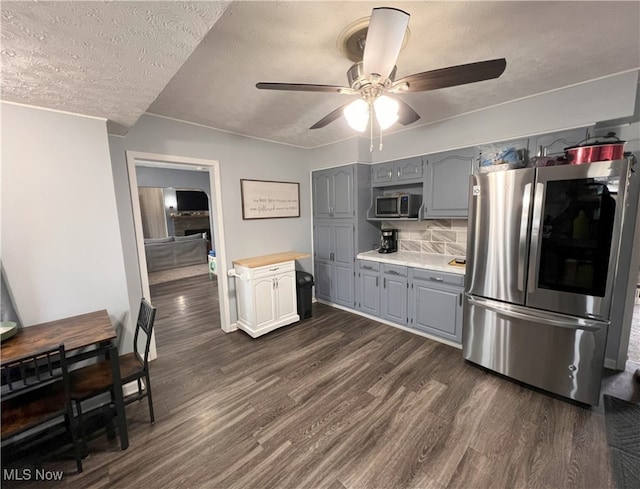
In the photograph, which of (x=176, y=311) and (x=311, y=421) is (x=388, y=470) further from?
(x=176, y=311)

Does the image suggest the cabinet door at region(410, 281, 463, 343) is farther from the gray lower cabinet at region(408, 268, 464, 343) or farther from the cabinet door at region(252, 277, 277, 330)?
the cabinet door at region(252, 277, 277, 330)

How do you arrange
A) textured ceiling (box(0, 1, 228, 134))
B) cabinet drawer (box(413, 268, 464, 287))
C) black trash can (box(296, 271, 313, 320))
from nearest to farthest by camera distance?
textured ceiling (box(0, 1, 228, 134))
cabinet drawer (box(413, 268, 464, 287))
black trash can (box(296, 271, 313, 320))

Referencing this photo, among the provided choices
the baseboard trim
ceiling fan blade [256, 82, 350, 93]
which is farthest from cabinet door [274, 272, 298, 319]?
the baseboard trim

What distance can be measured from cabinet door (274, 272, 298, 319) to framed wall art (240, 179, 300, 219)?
898mm

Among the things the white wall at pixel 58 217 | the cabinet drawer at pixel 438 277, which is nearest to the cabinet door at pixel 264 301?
the white wall at pixel 58 217

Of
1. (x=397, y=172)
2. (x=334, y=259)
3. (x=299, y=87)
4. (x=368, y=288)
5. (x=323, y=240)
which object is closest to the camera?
(x=299, y=87)

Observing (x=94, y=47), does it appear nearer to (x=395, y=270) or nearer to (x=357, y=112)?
(x=357, y=112)

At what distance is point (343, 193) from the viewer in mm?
3625

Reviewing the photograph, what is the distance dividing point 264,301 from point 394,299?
1611 millimetres

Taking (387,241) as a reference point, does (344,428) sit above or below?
below

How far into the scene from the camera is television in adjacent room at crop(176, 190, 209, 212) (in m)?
8.59

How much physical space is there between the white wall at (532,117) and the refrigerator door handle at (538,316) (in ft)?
5.22

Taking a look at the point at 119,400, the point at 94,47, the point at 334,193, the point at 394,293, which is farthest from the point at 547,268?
the point at 119,400

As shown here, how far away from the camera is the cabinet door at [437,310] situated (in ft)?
8.79
